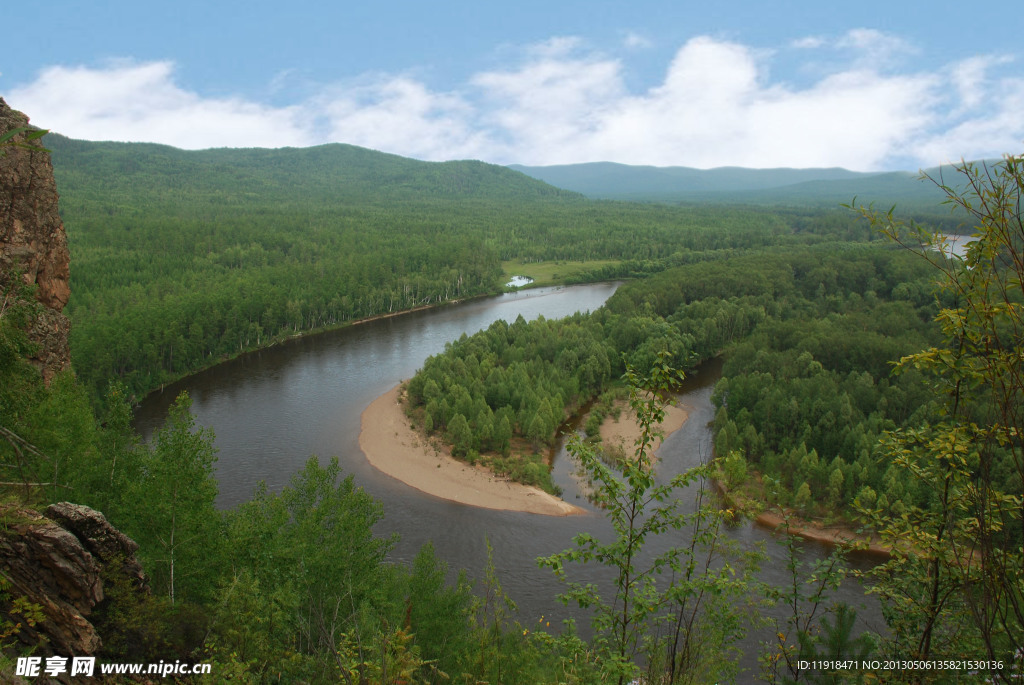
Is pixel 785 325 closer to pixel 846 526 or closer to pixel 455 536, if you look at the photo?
pixel 846 526

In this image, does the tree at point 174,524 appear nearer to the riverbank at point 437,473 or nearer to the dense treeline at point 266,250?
the riverbank at point 437,473

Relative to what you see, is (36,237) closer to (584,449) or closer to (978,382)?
(584,449)

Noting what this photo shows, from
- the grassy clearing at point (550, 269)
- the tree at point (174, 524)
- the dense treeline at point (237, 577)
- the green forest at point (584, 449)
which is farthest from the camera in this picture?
the grassy clearing at point (550, 269)

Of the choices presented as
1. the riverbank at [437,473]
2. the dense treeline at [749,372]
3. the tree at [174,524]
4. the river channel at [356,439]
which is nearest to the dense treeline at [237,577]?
the tree at [174,524]

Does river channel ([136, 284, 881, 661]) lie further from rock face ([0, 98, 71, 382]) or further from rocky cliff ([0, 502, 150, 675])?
rocky cliff ([0, 502, 150, 675])

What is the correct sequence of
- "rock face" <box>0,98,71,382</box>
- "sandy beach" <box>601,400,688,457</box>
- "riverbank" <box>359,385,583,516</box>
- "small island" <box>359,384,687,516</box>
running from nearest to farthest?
"rock face" <box>0,98,71,382</box>, "riverbank" <box>359,385,583,516</box>, "small island" <box>359,384,687,516</box>, "sandy beach" <box>601,400,688,457</box>

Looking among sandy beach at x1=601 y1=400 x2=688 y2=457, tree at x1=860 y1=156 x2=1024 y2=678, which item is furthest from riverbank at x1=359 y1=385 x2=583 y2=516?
tree at x1=860 y1=156 x2=1024 y2=678

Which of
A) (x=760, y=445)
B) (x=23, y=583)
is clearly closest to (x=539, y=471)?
(x=760, y=445)
